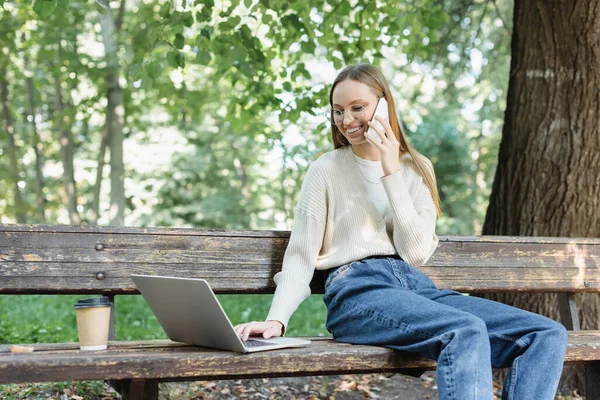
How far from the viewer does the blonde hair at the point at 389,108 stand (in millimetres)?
3053

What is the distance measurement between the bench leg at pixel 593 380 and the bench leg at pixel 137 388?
186 cm

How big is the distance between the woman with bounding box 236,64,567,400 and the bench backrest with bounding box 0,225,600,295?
0.32m

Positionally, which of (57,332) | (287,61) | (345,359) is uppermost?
(287,61)

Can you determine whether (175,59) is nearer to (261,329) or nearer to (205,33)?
(205,33)

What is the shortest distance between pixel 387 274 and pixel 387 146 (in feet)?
1.68

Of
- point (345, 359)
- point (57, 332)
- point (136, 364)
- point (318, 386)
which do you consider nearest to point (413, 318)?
point (345, 359)

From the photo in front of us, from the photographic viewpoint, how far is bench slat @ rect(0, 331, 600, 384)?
2.03 meters

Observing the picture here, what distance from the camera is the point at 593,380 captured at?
3.12 metres

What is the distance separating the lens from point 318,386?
14.0 ft

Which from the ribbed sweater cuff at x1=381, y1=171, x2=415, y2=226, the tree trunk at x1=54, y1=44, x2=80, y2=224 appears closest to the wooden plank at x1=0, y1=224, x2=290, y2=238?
the ribbed sweater cuff at x1=381, y1=171, x2=415, y2=226

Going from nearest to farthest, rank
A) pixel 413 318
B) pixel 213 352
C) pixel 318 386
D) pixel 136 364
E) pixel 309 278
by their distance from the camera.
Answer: pixel 136 364 < pixel 213 352 < pixel 413 318 < pixel 309 278 < pixel 318 386

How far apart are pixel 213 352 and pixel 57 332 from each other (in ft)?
12.1

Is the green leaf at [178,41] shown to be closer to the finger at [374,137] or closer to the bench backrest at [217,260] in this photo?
the bench backrest at [217,260]

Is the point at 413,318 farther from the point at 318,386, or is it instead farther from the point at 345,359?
the point at 318,386
